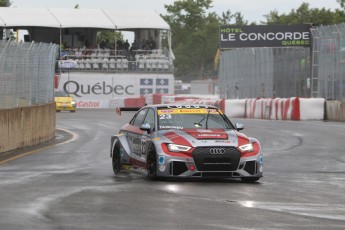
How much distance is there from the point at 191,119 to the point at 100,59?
51.9 metres

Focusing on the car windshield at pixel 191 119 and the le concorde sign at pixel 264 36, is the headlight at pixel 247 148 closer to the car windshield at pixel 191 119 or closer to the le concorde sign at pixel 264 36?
the car windshield at pixel 191 119

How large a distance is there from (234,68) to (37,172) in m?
50.8

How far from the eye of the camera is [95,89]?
6525 cm

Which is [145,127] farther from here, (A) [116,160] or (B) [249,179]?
(B) [249,179]

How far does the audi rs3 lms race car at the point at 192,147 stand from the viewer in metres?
13.3

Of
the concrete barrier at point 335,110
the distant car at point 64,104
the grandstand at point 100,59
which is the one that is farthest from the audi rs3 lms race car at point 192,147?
the grandstand at point 100,59

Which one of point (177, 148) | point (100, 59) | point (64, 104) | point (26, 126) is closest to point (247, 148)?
point (177, 148)

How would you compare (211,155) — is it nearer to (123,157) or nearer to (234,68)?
(123,157)

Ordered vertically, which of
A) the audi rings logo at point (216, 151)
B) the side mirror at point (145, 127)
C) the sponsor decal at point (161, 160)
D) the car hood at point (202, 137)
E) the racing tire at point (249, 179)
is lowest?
the racing tire at point (249, 179)

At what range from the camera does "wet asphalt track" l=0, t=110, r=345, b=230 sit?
9133mm

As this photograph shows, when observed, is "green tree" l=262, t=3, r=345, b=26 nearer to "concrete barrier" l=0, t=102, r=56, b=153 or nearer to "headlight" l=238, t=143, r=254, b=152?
"concrete barrier" l=0, t=102, r=56, b=153

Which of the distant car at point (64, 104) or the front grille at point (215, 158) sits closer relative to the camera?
the front grille at point (215, 158)

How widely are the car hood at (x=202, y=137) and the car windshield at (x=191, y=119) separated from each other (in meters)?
0.32

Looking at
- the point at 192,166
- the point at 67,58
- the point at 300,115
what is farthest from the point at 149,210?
the point at 67,58
